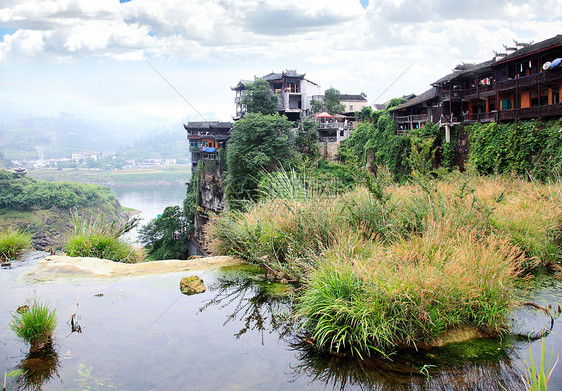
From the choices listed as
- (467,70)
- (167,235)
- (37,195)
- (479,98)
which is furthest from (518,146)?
(37,195)

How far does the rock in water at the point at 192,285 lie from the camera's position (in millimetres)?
7184

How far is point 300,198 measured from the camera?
967 cm

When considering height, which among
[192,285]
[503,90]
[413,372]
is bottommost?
[413,372]

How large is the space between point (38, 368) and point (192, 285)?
2.80m

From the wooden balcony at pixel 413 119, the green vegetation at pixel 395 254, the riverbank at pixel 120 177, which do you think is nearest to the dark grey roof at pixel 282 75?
the wooden balcony at pixel 413 119

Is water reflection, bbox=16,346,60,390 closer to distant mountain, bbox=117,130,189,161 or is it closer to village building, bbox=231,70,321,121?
village building, bbox=231,70,321,121

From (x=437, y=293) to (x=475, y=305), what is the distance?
66cm

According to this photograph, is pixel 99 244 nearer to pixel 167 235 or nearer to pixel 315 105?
pixel 167 235

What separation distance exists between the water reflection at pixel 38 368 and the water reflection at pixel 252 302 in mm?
2055

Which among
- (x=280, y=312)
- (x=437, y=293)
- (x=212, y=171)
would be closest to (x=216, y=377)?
(x=280, y=312)

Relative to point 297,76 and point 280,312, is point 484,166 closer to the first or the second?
point 280,312

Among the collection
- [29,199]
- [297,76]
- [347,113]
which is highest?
[297,76]

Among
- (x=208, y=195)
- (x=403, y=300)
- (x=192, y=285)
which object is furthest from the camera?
(x=208, y=195)

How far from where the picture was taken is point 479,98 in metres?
23.6
